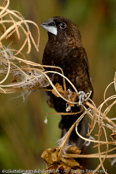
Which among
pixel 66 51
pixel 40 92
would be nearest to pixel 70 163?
pixel 66 51

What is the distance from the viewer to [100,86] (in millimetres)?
2580

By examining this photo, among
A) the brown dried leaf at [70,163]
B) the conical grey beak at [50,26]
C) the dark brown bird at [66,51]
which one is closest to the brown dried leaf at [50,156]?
the brown dried leaf at [70,163]

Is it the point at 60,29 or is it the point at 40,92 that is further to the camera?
the point at 40,92

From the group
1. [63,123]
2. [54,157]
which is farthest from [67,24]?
[54,157]

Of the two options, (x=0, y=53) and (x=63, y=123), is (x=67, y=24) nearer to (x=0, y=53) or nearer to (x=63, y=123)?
(x=0, y=53)

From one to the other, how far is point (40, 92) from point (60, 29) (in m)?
0.86

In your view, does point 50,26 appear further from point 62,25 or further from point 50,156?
point 50,156

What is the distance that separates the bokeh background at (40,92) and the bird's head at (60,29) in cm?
70

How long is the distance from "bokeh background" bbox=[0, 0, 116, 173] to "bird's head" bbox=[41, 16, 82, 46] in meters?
0.70

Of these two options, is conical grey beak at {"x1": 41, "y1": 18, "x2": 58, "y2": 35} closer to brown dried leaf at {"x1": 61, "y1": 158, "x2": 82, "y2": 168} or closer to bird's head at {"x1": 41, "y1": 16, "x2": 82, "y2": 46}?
bird's head at {"x1": 41, "y1": 16, "x2": 82, "y2": 46}

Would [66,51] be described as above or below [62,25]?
below

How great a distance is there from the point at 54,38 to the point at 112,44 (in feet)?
3.90

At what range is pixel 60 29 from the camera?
1.59 metres

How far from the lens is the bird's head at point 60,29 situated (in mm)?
1566
